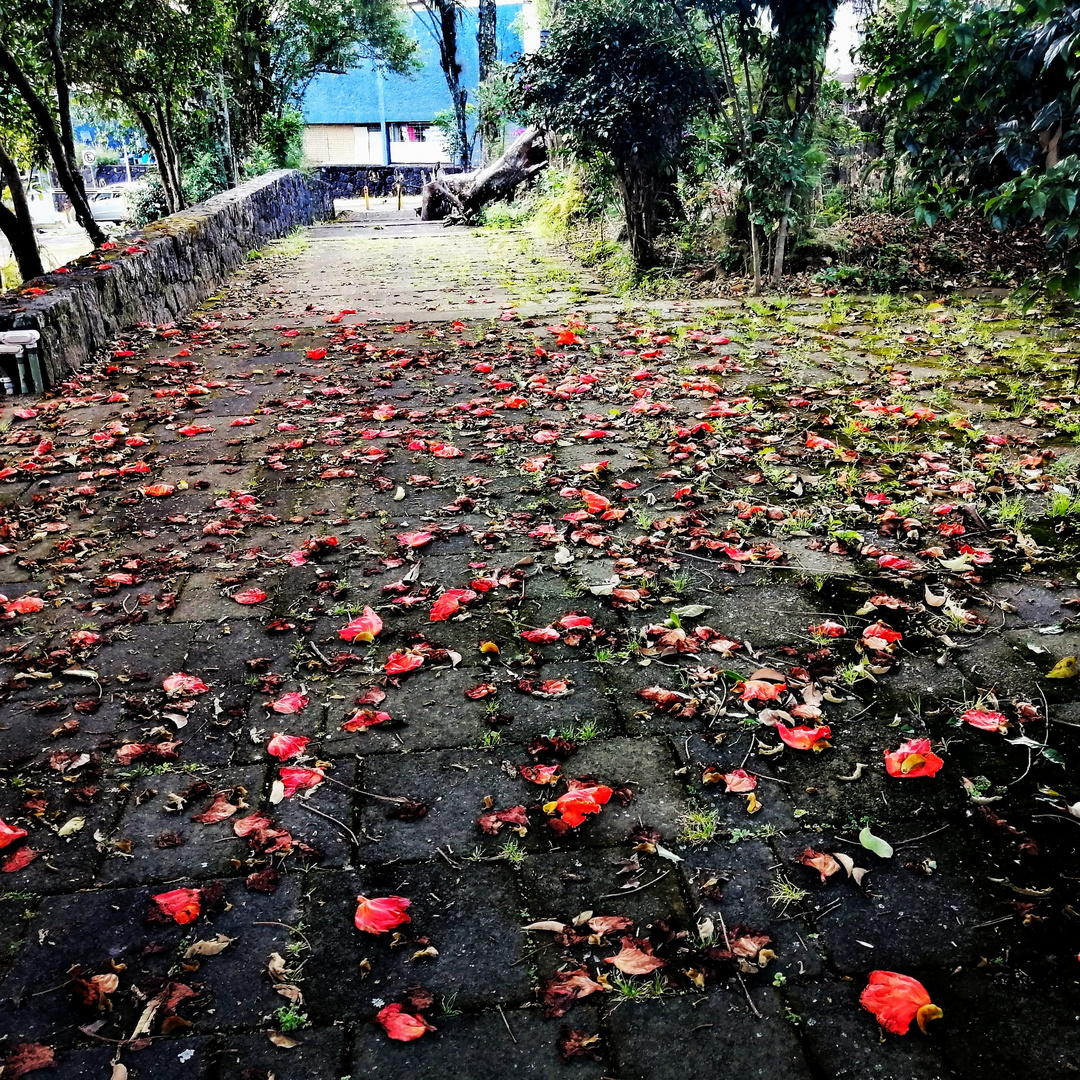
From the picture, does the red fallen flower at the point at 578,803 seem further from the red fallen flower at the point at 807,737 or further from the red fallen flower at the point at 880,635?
the red fallen flower at the point at 880,635

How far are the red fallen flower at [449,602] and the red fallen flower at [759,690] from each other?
92 centimetres

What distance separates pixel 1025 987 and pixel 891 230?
7858mm

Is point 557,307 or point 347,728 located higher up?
point 557,307

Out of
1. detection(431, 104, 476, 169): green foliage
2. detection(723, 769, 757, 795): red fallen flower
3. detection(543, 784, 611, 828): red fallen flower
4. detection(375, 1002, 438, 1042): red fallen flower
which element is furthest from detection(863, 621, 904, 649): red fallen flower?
detection(431, 104, 476, 169): green foliage

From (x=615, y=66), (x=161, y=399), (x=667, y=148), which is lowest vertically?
(x=161, y=399)

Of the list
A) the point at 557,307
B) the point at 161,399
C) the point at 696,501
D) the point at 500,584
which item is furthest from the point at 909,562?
the point at 557,307

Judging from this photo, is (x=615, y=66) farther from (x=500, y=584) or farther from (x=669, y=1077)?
(x=669, y=1077)

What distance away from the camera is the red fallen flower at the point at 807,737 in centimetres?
209

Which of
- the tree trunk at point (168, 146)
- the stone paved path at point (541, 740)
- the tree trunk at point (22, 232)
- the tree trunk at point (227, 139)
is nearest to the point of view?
the stone paved path at point (541, 740)

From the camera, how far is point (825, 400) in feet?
15.2

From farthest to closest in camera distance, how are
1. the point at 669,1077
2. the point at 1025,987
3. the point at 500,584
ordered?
the point at 500,584, the point at 1025,987, the point at 669,1077

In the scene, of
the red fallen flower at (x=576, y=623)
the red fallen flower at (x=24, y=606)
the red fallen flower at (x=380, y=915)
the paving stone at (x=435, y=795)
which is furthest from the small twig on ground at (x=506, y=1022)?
the red fallen flower at (x=24, y=606)

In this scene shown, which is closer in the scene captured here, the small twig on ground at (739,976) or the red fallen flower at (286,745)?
the small twig on ground at (739,976)

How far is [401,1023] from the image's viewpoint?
4.80 ft
